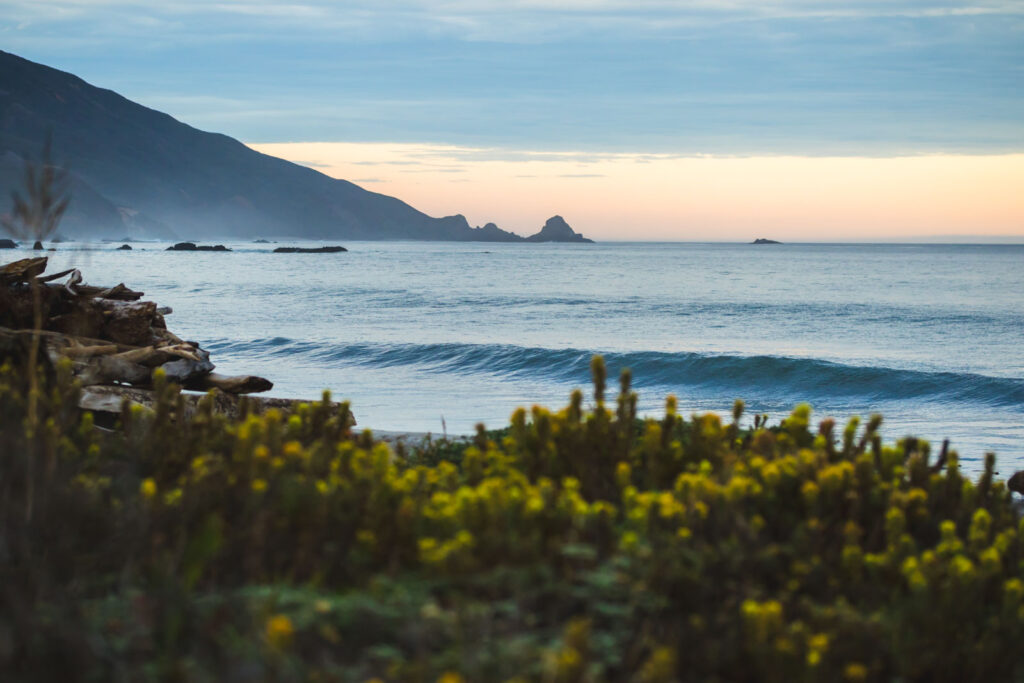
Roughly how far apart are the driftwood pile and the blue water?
26.7 inches

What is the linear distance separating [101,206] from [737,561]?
182 meters

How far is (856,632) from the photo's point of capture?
2357 mm

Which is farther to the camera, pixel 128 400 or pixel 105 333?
pixel 105 333

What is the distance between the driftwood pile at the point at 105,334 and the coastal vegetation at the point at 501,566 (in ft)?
10.2

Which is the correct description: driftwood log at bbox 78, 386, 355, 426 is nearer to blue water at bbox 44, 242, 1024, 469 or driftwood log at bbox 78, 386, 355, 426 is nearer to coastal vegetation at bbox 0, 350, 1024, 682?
blue water at bbox 44, 242, 1024, 469

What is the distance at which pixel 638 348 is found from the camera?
21688 mm

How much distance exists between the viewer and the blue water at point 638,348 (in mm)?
14562

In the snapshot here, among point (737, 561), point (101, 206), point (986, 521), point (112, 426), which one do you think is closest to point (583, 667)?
point (737, 561)

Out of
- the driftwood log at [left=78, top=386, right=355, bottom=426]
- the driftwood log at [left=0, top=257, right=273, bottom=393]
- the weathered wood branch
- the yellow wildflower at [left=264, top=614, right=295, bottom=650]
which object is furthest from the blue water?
the yellow wildflower at [left=264, top=614, right=295, bottom=650]

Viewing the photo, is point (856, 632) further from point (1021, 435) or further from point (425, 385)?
point (425, 385)

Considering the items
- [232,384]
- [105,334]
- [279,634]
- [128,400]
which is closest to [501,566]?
[279,634]

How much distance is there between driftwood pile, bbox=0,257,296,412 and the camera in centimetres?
666

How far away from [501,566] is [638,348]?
767 inches

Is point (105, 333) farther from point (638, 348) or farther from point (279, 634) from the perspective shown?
point (638, 348)
